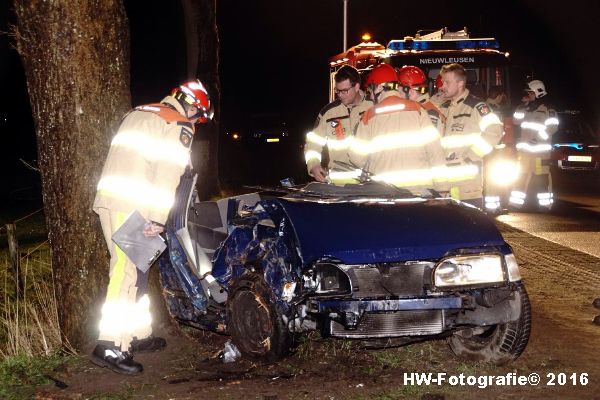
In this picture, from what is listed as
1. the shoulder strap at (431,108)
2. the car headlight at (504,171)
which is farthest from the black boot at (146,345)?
the car headlight at (504,171)

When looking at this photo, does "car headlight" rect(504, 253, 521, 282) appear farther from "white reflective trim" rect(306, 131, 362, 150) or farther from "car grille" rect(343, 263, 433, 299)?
"white reflective trim" rect(306, 131, 362, 150)

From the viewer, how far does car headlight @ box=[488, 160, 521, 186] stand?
1246cm

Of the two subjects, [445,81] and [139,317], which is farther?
[445,81]

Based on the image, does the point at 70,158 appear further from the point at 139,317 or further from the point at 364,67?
→ the point at 364,67

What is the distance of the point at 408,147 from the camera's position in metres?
6.75

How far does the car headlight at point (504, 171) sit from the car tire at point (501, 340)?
7116 mm

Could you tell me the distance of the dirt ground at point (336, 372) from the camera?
16.4 feet

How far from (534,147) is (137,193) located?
27.1 ft

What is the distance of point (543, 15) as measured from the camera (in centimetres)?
3772

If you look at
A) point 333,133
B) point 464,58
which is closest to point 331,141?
point 333,133

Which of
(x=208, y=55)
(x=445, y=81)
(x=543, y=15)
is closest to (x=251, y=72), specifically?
(x=543, y=15)

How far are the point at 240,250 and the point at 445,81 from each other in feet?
10.2

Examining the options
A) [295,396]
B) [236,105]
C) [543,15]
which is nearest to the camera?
[295,396]

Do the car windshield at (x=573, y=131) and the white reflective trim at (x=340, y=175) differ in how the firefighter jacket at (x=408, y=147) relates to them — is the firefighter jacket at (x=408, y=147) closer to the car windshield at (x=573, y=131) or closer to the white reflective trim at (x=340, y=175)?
the white reflective trim at (x=340, y=175)
